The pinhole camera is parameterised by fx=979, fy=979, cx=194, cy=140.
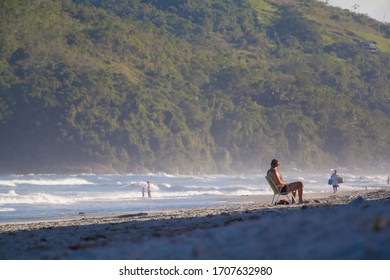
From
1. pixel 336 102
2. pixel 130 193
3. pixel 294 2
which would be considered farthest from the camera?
pixel 294 2

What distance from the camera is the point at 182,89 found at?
81500 mm

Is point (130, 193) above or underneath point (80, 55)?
underneath

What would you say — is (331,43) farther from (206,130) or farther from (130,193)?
(130,193)

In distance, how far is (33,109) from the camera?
70.5m

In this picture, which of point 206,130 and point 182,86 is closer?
point 206,130

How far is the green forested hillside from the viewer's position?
70062 millimetres

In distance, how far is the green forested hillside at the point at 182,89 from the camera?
2758 inches

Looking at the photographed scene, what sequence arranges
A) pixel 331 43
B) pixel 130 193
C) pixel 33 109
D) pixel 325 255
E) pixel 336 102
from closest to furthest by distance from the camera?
pixel 325 255
pixel 130 193
pixel 33 109
pixel 336 102
pixel 331 43

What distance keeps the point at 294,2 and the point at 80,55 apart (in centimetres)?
4029

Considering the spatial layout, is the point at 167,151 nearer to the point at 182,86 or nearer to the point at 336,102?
the point at 182,86

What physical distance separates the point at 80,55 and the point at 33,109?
367 inches
